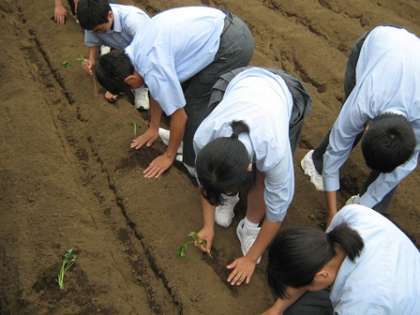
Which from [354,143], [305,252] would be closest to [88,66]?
[354,143]

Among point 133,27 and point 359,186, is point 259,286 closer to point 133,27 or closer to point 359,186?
point 359,186

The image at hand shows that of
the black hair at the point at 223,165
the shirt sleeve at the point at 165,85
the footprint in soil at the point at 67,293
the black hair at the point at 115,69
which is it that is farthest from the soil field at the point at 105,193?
the black hair at the point at 223,165

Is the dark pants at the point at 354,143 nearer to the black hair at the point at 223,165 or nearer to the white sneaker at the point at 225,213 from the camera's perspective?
the white sneaker at the point at 225,213

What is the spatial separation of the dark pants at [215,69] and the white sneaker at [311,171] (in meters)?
0.73

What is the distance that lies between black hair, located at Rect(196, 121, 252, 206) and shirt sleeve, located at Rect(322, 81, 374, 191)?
77cm

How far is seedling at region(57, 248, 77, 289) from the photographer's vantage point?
249 cm

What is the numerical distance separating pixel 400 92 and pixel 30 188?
2.14 metres

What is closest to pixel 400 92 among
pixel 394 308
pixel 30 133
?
pixel 394 308

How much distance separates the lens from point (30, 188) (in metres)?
2.95

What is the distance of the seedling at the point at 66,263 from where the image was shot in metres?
2.49

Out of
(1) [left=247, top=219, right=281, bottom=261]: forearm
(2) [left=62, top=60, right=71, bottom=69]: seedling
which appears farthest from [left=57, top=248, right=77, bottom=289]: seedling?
(2) [left=62, top=60, right=71, bottom=69]: seedling

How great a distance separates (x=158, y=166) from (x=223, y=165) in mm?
1302

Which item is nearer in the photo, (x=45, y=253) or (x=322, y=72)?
(x=45, y=253)

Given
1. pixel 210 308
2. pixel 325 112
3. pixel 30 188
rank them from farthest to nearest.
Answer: pixel 325 112 < pixel 30 188 < pixel 210 308
